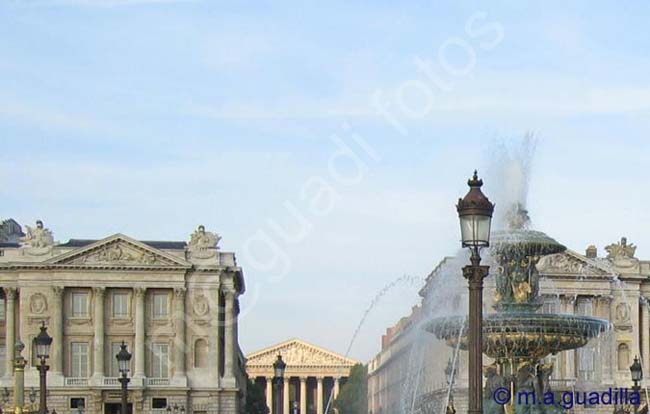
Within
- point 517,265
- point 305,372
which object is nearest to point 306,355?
point 305,372

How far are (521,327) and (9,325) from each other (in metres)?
74.5

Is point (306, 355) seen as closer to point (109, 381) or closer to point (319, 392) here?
point (319, 392)

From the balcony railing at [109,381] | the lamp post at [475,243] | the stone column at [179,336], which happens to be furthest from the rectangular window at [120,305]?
the lamp post at [475,243]

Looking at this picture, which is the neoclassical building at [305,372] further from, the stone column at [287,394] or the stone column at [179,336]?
the stone column at [179,336]

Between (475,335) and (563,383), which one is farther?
(563,383)

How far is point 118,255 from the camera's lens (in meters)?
98.7

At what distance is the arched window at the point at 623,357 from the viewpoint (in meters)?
103

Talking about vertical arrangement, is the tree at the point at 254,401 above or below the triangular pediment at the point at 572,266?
below

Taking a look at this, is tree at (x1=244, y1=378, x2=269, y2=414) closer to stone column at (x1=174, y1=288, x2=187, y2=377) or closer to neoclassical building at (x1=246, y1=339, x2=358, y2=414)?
neoclassical building at (x1=246, y1=339, x2=358, y2=414)

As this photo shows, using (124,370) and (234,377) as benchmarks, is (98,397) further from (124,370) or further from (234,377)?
(124,370)

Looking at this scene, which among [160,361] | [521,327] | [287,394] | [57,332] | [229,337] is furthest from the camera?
[287,394]

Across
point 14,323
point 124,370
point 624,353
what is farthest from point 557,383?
point 124,370

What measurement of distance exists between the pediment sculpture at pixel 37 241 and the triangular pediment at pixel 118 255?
1.10m

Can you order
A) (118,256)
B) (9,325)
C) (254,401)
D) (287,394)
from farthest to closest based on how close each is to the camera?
(287,394) → (254,401) → (118,256) → (9,325)
